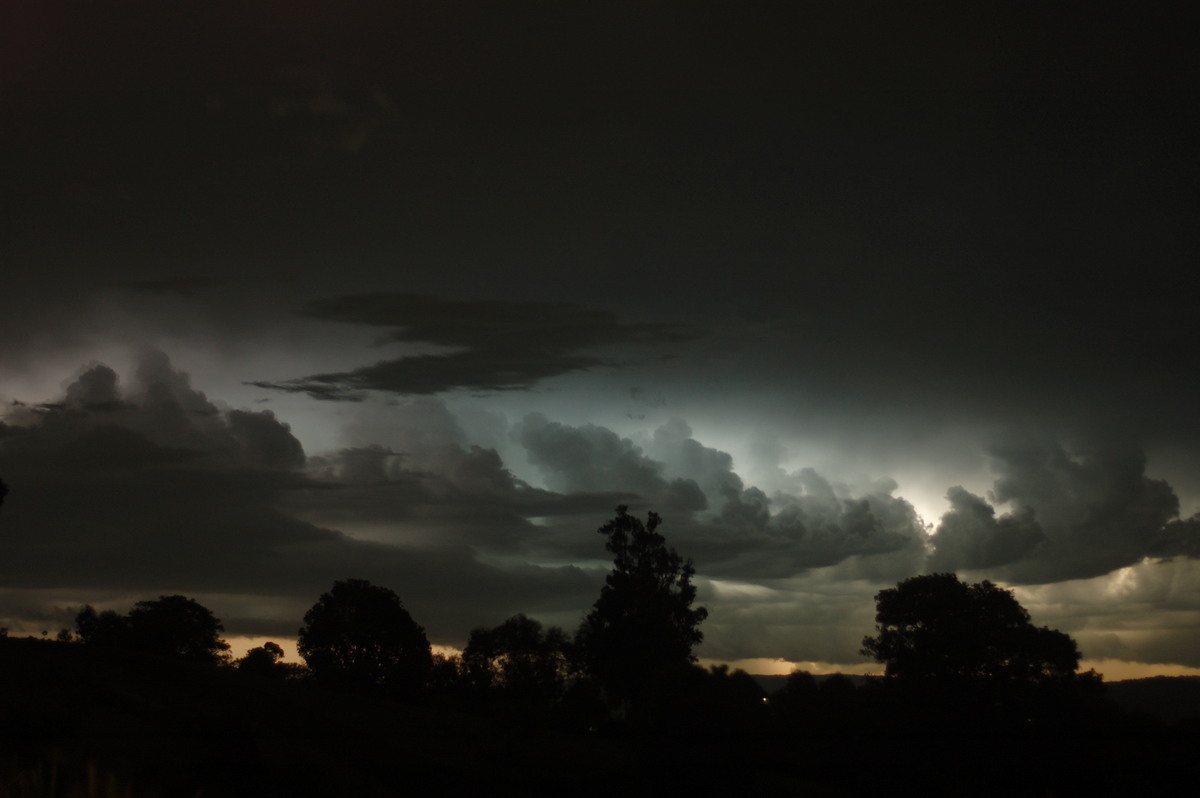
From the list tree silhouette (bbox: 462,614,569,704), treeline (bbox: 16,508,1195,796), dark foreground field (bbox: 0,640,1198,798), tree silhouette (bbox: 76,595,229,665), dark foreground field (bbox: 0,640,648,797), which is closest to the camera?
dark foreground field (bbox: 0,640,648,797)

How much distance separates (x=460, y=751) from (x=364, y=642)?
199 ft

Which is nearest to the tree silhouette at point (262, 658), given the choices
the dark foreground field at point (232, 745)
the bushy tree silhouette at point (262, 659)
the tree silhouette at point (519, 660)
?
the bushy tree silhouette at point (262, 659)

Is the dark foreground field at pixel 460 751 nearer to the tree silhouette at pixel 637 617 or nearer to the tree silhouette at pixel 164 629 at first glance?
the tree silhouette at pixel 637 617

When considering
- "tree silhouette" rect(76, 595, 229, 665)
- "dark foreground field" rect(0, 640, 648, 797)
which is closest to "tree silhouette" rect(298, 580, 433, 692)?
"tree silhouette" rect(76, 595, 229, 665)

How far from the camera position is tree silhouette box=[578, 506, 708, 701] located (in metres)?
67.4

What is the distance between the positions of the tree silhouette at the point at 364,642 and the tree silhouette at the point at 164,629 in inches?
810

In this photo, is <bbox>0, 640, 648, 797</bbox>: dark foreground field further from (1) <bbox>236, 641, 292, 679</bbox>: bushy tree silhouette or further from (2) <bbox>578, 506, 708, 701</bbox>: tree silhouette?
(1) <bbox>236, 641, 292, 679</bbox>: bushy tree silhouette

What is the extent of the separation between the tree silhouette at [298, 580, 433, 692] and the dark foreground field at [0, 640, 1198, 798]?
42.7 meters

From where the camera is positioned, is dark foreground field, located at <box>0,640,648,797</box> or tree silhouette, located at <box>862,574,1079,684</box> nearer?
dark foreground field, located at <box>0,640,648,797</box>

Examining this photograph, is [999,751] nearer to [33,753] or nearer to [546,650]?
[33,753]

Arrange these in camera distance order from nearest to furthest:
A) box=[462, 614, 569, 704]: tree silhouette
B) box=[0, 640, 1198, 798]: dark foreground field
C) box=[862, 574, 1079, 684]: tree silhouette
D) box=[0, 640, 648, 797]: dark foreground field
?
box=[0, 640, 648, 797]: dark foreground field < box=[0, 640, 1198, 798]: dark foreground field < box=[862, 574, 1079, 684]: tree silhouette < box=[462, 614, 569, 704]: tree silhouette

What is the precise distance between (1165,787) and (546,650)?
66513 mm

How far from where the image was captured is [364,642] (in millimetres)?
87125

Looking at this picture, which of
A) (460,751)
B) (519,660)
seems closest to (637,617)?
(519,660)
